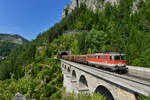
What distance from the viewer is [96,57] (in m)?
18.0

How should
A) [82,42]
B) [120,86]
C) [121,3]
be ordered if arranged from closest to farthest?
[120,86] < [82,42] < [121,3]

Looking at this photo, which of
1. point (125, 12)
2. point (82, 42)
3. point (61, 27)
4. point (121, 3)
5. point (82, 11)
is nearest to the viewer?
point (82, 42)

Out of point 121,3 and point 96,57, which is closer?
point 96,57

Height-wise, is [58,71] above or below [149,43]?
below

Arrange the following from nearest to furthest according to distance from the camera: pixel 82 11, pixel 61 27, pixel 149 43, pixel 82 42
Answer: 1. pixel 149 43
2. pixel 82 42
3. pixel 61 27
4. pixel 82 11

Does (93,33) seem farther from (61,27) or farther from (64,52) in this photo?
(61,27)

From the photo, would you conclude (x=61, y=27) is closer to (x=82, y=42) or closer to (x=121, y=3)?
(x=82, y=42)

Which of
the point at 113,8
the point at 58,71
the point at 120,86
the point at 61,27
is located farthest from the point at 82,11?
the point at 120,86

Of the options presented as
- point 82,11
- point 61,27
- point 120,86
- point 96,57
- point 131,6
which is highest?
point 82,11

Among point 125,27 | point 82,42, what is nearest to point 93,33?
point 82,42

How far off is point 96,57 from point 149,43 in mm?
25882

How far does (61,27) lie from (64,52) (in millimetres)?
34885

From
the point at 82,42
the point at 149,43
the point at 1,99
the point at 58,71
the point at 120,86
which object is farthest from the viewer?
the point at 82,42

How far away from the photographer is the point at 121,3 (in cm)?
6644
